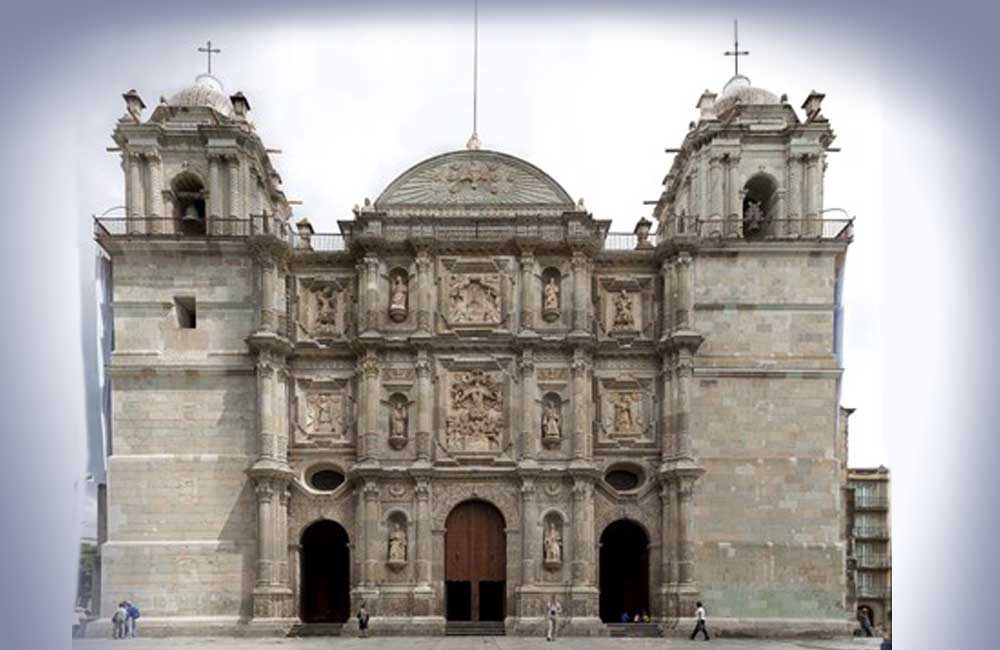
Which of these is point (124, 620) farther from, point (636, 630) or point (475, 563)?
point (636, 630)

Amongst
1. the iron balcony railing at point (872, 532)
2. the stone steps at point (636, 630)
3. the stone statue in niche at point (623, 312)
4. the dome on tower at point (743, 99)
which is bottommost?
the stone steps at point (636, 630)

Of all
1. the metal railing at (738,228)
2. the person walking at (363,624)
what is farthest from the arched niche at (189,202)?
the metal railing at (738,228)

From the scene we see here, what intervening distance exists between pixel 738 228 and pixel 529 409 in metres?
5.42

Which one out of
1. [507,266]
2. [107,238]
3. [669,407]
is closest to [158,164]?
[107,238]

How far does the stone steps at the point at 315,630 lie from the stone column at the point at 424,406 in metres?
3.41

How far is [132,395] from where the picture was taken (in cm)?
1584

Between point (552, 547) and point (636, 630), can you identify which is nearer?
point (636, 630)

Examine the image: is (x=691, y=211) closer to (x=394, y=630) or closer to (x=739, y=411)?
(x=739, y=411)

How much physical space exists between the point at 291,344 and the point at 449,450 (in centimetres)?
366

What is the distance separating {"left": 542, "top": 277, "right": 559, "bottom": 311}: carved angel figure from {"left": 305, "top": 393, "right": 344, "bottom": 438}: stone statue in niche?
4.50 meters

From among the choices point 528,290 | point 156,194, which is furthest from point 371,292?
point 156,194

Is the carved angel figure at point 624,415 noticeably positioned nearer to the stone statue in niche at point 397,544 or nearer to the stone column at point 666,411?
the stone column at point 666,411

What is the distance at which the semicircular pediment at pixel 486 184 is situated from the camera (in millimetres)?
16906

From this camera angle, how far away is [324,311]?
1702cm
